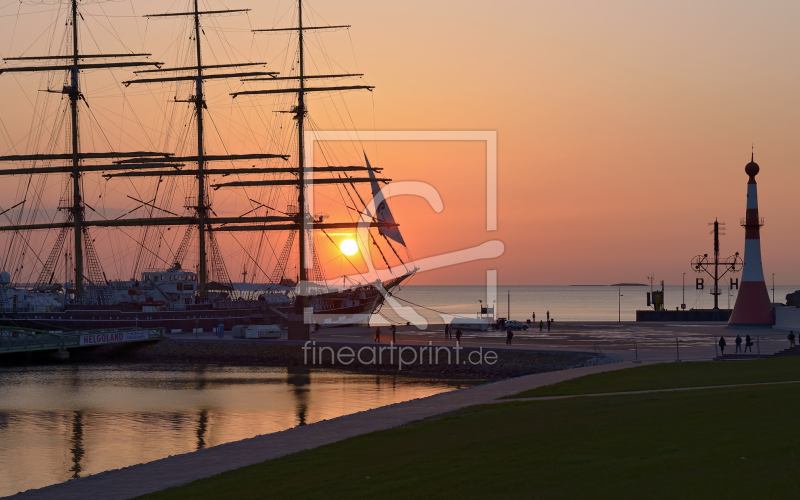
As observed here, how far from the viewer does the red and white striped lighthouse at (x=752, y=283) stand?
6894 cm

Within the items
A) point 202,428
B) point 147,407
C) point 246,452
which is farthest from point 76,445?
point 246,452

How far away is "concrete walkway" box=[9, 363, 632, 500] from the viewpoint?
1786 cm

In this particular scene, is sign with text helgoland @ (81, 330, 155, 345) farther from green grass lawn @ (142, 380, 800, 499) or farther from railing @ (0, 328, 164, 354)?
green grass lawn @ (142, 380, 800, 499)

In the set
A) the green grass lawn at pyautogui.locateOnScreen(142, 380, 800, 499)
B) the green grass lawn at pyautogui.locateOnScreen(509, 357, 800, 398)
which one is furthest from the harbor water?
the green grass lawn at pyautogui.locateOnScreen(509, 357, 800, 398)

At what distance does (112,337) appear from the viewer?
6681cm

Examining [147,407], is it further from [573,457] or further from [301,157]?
[301,157]

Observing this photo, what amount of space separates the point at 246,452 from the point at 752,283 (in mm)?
58226

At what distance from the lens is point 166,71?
95188mm

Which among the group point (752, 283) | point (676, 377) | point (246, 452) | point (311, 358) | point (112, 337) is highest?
point (752, 283)

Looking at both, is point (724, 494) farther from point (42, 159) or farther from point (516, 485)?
point (42, 159)

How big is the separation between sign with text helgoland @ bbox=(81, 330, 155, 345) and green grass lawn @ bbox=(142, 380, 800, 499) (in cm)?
4951

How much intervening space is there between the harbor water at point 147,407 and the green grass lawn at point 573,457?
9600 millimetres

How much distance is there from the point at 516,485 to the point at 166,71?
9008 centimetres

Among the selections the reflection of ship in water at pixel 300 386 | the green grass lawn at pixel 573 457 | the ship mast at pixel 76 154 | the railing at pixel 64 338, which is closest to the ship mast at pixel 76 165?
the ship mast at pixel 76 154
